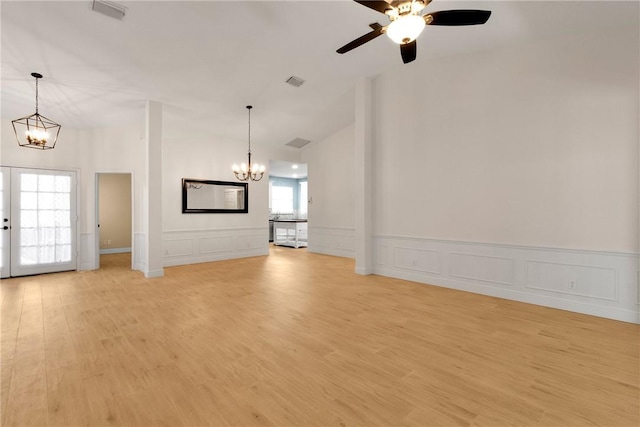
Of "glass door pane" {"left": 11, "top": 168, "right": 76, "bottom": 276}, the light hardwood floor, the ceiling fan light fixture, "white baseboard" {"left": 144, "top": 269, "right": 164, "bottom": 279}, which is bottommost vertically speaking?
the light hardwood floor

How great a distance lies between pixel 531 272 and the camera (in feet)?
13.3

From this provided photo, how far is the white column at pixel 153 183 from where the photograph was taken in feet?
17.9

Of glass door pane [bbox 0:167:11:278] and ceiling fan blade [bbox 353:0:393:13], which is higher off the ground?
ceiling fan blade [bbox 353:0:393:13]

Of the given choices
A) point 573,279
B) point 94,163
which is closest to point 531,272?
point 573,279

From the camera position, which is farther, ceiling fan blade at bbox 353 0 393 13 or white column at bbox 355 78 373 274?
white column at bbox 355 78 373 274

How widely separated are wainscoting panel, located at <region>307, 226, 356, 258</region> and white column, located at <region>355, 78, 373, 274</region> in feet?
6.31

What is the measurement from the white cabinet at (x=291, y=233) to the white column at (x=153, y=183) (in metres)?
4.98

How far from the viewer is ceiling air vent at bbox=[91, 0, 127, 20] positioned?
122 inches

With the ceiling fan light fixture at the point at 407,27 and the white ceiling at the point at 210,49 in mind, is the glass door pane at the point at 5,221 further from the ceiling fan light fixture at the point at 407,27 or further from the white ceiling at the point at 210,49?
the ceiling fan light fixture at the point at 407,27

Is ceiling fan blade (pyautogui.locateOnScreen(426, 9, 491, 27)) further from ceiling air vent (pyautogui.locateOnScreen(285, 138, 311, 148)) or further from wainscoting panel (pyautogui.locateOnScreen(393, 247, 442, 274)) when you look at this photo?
ceiling air vent (pyautogui.locateOnScreen(285, 138, 311, 148))

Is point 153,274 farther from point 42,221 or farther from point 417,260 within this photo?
point 417,260

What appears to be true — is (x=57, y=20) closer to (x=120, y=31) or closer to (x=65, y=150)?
(x=120, y=31)

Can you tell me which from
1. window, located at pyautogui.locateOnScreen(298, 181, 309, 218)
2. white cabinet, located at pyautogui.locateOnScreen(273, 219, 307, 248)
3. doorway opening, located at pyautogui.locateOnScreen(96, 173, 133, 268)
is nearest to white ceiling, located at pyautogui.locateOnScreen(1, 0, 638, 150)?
doorway opening, located at pyautogui.locateOnScreen(96, 173, 133, 268)

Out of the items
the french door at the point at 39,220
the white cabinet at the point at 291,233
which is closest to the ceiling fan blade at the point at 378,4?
the french door at the point at 39,220
